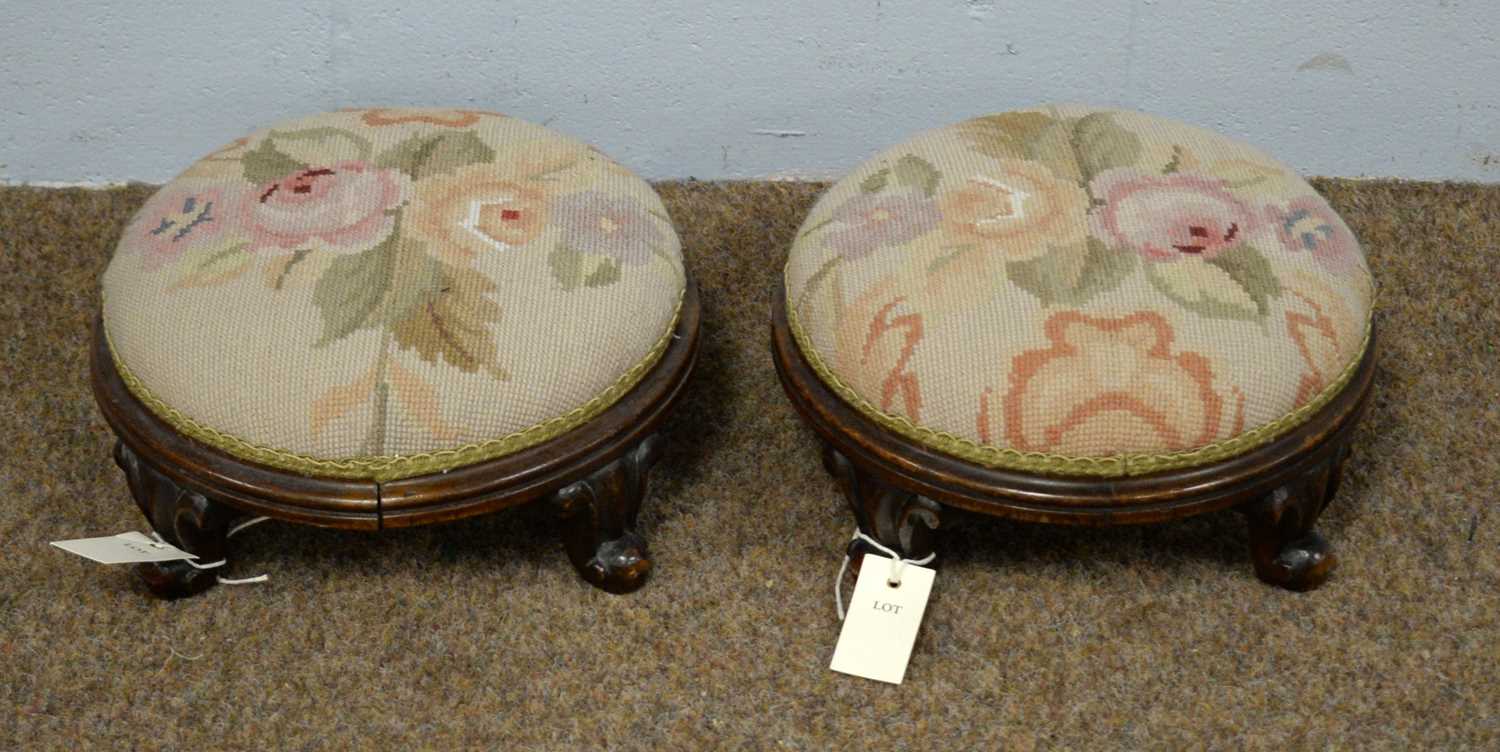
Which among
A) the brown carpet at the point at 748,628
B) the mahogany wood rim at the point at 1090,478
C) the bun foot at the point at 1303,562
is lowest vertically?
the brown carpet at the point at 748,628

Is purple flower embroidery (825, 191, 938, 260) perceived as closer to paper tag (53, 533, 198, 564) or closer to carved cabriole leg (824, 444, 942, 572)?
carved cabriole leg (824, 444, 942, 572)

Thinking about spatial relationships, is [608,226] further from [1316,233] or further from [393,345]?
[1316,233]

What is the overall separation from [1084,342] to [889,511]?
20 cm

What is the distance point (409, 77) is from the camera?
1.59 m

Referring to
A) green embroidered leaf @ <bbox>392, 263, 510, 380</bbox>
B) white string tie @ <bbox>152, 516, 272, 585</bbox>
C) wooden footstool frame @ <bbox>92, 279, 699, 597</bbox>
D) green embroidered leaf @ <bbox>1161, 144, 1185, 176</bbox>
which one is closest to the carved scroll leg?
wooden footstool frame @ <bbox>92, 279, 699, 597</bbox>

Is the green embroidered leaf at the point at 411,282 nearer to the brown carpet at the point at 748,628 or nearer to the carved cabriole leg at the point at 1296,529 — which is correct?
the brown carpet at the point at 748,628

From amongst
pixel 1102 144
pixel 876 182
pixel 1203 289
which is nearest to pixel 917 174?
pixel 876 182

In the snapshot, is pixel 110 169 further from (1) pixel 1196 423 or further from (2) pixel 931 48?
(1) pixel 1196 423

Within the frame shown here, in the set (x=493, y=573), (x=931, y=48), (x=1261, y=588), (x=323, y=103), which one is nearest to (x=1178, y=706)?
(x=1261, y=588)

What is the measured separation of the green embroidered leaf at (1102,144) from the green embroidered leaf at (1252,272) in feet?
0.46

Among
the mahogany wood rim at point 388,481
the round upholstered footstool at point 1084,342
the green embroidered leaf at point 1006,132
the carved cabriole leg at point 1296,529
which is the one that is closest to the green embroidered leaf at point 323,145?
the mahogany wood rim at point 388,481

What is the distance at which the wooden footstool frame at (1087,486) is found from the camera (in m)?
1.14

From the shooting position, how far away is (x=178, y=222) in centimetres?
128

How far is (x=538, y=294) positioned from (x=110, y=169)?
715mm
